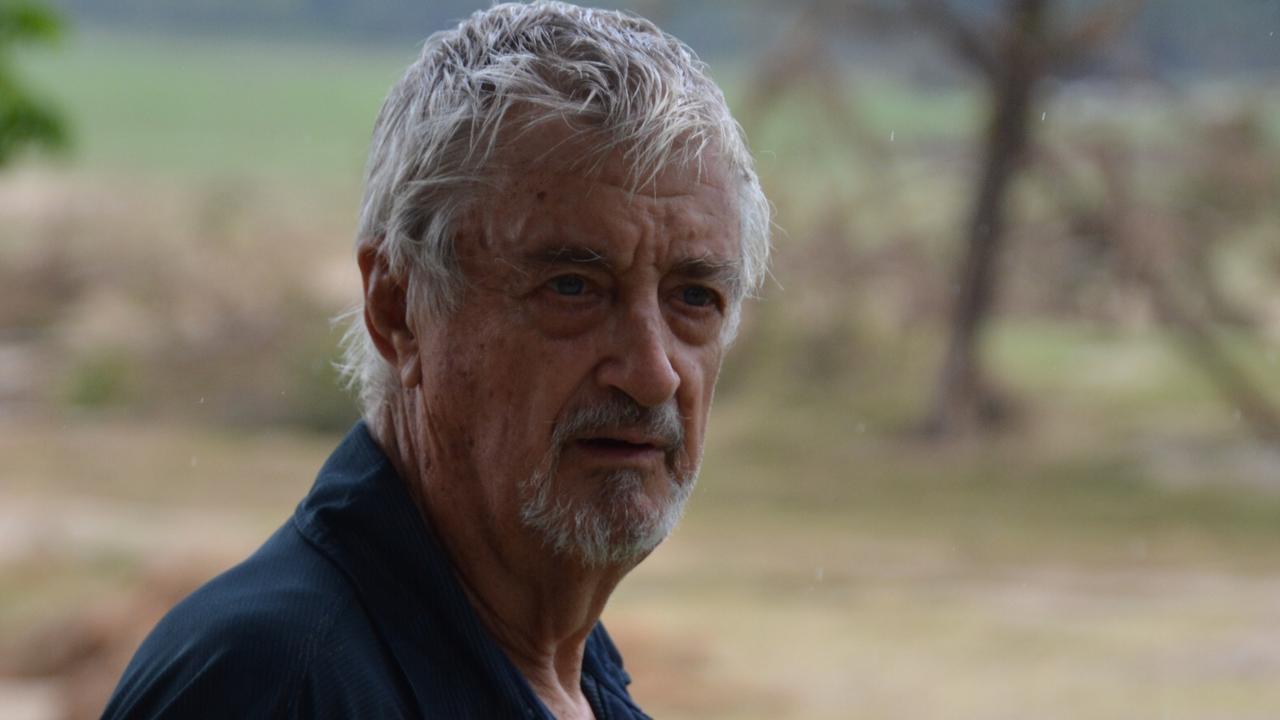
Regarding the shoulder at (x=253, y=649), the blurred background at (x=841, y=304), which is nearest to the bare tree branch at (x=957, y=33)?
the blurred background at (x=841, y=304)

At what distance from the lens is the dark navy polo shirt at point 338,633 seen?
2.72ft

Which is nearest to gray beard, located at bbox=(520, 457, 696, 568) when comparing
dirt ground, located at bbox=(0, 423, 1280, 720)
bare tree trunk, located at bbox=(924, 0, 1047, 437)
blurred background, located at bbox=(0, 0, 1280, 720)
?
dirt ground, located at bbox=(0, 423, 1280, 720)

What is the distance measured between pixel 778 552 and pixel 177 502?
7.43 feet

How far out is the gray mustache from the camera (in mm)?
988

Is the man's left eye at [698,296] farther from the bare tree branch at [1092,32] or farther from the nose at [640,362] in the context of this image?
the bare tree branch at [1092,32]

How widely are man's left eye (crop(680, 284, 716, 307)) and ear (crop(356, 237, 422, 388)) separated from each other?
18 centimetres

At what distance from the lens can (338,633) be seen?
858mm

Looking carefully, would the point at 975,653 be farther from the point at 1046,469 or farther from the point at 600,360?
the point at 600,360

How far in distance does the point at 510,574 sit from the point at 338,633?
0.58 feet

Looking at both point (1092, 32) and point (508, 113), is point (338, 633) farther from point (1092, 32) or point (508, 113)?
point (1092, 32)

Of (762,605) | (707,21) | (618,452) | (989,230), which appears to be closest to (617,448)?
(618,452)

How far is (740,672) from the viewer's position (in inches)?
189

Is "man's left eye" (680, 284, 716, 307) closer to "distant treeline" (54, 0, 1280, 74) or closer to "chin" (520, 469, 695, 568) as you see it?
"chin" (520, 469, 695, 568)

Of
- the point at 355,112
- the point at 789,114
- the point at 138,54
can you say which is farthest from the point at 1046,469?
the point at 138,54
